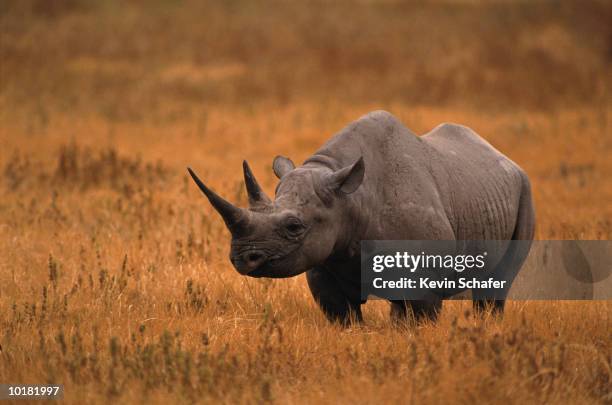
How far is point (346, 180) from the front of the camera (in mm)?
5543

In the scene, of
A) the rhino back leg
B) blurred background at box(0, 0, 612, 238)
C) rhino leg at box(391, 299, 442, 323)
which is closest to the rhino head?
rhino leg at box(391, 299, 442, 323)

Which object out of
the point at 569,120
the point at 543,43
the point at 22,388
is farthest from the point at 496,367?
the point at 543,43

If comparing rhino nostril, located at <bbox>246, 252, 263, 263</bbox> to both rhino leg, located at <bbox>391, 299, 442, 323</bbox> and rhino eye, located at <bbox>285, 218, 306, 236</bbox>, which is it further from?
rhino leg, located at <bbox>391, 299, 442, 323</bbox>

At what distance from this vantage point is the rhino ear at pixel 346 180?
5523mm

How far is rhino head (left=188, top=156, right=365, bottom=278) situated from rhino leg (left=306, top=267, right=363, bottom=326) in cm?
48

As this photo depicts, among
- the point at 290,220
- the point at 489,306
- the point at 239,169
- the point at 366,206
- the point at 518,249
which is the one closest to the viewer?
the point at 290,220

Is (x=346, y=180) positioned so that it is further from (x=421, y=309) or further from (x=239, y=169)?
(x=239, y=169)

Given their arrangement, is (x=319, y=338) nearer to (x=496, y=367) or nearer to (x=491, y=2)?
(x=496, y=367)

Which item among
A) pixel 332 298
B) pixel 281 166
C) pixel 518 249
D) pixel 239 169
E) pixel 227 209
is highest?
pixel 239 169

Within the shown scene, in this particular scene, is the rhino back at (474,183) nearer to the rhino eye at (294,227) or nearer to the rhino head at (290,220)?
the rhino head at (290,220)

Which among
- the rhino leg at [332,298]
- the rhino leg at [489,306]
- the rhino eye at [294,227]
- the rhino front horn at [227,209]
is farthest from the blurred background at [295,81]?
the rhino front horn at [227,209]

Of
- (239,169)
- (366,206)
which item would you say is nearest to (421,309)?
(366,206)

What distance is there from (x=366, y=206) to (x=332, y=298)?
735mm

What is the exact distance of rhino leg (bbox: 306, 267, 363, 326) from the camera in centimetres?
614
